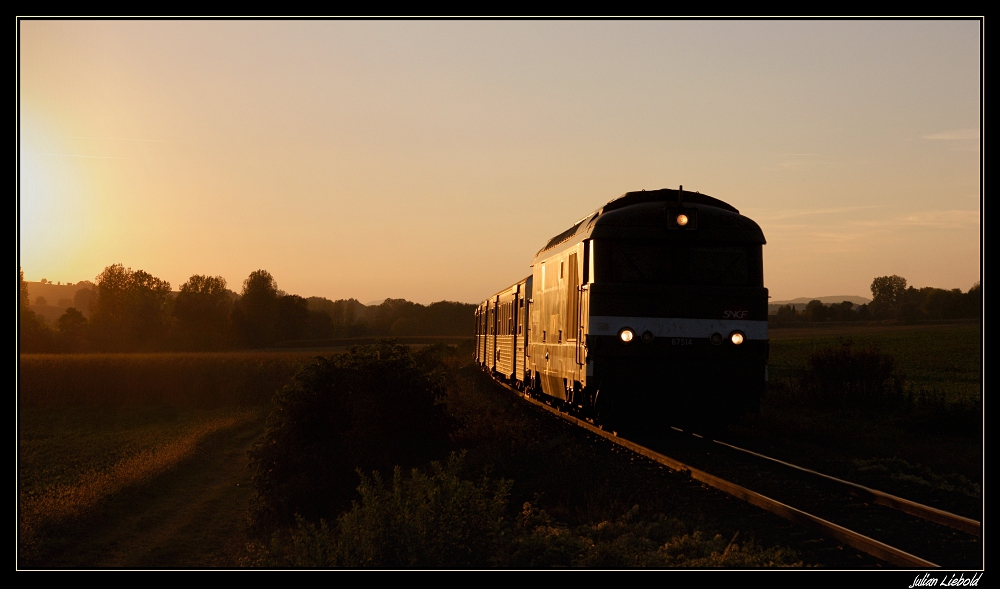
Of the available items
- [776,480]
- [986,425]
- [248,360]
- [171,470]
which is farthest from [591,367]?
[248,360]

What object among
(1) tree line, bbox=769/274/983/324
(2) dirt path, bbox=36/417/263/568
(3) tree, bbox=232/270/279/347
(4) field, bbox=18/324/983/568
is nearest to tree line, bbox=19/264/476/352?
(3) tree, bbox=232/270/279/347

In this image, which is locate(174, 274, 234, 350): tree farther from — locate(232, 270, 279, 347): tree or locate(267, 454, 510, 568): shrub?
locate(267, 454, 510, 568): shrub

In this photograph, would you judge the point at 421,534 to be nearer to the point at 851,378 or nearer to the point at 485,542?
the point at 485,542

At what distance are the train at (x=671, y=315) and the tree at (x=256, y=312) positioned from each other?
246 ft

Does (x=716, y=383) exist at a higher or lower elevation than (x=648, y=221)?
lower

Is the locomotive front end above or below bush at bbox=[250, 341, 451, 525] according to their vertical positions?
above

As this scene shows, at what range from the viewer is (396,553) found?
26.4 feet

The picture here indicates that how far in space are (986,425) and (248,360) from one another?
4389 centimetres

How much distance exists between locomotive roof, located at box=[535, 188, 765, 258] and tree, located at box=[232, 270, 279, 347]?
74565 millimetres

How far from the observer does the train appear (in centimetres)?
1345

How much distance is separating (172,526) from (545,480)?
10.1 m

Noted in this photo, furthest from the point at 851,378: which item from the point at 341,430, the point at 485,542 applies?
the point at 485,542

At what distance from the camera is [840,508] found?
30.2 feet

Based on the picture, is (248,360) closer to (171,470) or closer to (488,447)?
(171,470)
